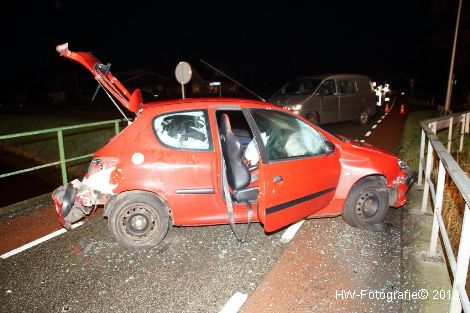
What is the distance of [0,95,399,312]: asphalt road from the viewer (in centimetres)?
333

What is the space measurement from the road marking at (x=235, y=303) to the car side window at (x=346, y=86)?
35.0 feet

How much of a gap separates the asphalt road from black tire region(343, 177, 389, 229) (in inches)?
7.9

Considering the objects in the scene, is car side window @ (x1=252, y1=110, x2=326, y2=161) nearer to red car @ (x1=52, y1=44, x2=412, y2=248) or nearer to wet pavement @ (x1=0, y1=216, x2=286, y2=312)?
red car @ (x1=52, y1=44, x2=412, y2=248)

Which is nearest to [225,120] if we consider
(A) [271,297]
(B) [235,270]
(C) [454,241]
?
(B) [235,270]

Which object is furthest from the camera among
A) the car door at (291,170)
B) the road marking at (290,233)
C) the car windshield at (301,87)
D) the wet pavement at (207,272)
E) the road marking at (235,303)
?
the car windshield at (301,87)

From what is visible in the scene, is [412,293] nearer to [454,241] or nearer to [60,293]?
[454,241]

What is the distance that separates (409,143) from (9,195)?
14.9 m

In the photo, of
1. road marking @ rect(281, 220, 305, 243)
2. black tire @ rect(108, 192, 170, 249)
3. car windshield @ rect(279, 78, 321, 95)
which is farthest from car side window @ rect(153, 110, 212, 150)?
car windshield @ rect(279, 78, 321, 95)

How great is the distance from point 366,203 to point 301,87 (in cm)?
836

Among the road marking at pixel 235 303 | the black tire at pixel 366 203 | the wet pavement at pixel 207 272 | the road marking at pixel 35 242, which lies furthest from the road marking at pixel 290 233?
the road marking at pixel 35 242

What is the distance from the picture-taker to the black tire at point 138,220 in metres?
4.16

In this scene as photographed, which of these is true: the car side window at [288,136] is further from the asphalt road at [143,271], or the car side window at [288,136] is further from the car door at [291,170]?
the asphalt road at [143,271]

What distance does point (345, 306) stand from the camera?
3.21 metres

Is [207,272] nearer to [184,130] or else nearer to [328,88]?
[184,130]
